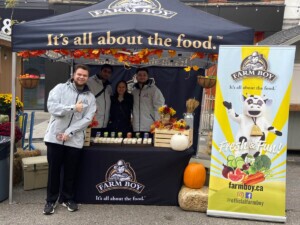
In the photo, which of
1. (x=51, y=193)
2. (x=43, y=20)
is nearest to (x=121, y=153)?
(x=51, y=193)

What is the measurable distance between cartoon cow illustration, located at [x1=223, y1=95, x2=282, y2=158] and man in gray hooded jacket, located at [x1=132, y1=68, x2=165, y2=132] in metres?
2.01

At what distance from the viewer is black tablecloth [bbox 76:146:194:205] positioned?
434cm

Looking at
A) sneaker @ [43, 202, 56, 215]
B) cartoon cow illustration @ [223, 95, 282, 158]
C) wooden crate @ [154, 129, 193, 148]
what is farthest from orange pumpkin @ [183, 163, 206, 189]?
sneaker @ [43, 202, 56, 215]

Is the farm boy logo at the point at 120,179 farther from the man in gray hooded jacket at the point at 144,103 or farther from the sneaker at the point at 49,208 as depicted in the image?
the man in gray hooded jacket at the point at 144,103

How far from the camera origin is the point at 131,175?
4398 mm

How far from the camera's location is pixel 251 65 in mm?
3951

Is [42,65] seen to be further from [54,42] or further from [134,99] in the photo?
[54,42]

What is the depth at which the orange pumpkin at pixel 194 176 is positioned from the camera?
14.3 ft

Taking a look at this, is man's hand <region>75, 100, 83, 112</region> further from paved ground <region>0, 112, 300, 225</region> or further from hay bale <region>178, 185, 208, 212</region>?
hay bale <region>178, 185, 208, 212</region>

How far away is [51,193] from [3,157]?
2.75 ft

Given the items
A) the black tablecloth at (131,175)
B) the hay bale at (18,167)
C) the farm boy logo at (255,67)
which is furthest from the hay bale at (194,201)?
the hay bale at (18,167)

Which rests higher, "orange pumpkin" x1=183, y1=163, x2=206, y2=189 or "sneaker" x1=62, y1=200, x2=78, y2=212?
"orange pumpkin" x1=183, y1=163, x2=206, y2=189

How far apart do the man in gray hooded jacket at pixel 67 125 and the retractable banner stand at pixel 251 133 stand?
1.63m

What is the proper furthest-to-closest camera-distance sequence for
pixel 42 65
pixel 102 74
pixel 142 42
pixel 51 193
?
pixel 42 65, pixel 102 74, pixel 51 193, pixel 142 42
